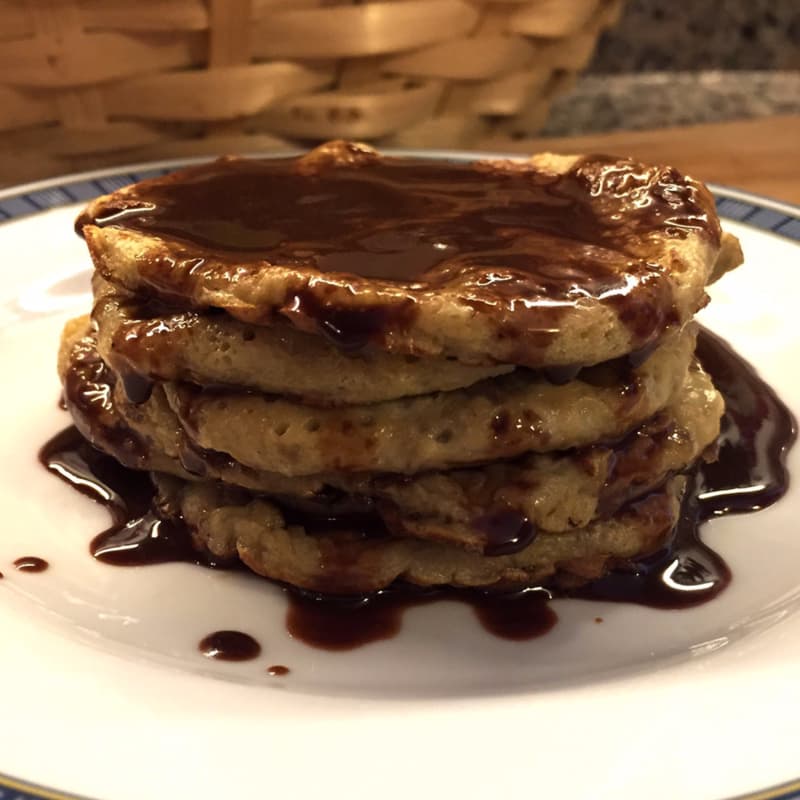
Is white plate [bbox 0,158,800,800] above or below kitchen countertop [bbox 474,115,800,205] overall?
below

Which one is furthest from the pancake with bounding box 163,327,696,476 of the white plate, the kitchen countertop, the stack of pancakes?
the kitchen countertop

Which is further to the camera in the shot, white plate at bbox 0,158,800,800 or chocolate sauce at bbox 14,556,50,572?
chocolate sauce at bbox 14,556,50,572

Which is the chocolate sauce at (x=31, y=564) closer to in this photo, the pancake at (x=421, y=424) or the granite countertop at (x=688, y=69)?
the pancake at (x=421, y=424)

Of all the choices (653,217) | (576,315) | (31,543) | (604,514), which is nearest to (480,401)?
(576,315)

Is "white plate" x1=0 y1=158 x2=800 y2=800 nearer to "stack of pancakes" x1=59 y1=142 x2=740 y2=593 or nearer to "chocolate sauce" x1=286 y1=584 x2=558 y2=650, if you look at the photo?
"chocolate sauce" x1=286 y1=584 x2=558 y2=650

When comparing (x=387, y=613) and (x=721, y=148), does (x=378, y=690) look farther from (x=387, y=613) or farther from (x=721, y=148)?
(x=721, y=148)

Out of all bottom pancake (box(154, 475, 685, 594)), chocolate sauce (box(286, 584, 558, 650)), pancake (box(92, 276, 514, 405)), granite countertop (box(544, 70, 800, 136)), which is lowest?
chocolate sauce (box(286, 584, 558, 650))
